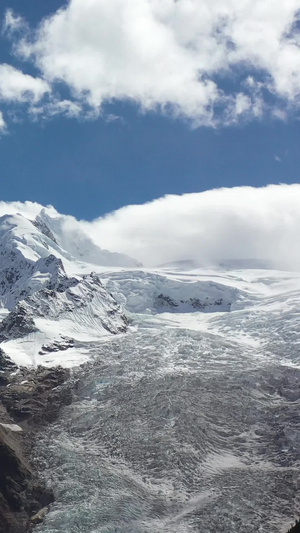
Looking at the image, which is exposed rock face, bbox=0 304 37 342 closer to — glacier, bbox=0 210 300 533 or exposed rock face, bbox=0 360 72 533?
glacier, bbox=0 210 300 533

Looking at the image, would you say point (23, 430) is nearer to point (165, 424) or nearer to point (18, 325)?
point (165, 424)

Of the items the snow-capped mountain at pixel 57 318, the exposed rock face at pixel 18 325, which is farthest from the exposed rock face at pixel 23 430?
the exposed rock face at pixel 18 325

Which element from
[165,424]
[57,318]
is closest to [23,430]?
[165,424]

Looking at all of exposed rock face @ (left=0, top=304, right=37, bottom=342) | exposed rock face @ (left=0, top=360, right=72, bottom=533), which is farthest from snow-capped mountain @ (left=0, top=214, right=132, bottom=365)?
exposed rock face @ (left=0, top=360, right=72, bottom=533)

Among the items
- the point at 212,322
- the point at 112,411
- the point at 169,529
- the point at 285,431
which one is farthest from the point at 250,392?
the point at 212,322

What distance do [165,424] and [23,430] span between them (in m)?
20.4

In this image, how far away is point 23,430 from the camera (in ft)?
346

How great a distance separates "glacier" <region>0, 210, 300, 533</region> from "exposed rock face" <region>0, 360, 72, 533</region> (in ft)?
6.45

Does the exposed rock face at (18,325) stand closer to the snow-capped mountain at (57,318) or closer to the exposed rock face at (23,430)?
the snow-capped mountain at (57,318)

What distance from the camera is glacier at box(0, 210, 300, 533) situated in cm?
8369

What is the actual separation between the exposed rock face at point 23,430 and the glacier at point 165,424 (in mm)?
1967

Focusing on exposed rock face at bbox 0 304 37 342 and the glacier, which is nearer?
the glacier

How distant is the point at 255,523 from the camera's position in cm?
8081

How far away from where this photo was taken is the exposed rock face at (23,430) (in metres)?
85.4
